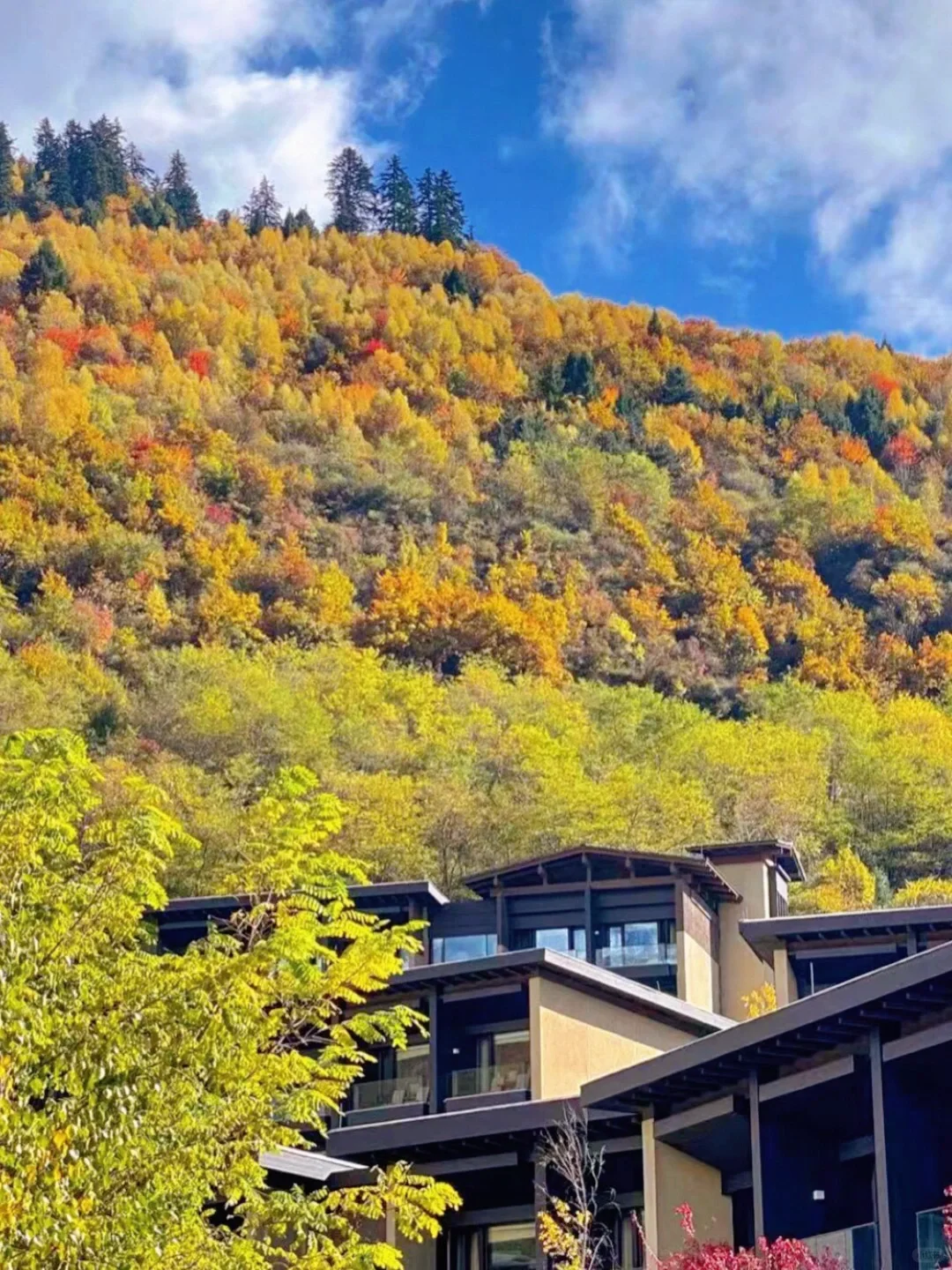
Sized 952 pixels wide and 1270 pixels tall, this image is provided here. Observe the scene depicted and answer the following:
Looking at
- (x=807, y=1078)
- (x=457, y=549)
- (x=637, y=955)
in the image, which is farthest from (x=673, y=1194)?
(x=457, y=549)

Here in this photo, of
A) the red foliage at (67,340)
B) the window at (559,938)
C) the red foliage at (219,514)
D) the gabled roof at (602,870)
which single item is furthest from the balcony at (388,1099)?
the red foliage at (67,340)

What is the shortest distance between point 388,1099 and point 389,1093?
0.38 ft

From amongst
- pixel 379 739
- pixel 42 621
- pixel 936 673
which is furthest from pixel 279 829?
pixel 936 673

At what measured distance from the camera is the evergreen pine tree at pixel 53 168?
17638cm

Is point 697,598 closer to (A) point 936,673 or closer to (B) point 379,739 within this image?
(A) point 936,673

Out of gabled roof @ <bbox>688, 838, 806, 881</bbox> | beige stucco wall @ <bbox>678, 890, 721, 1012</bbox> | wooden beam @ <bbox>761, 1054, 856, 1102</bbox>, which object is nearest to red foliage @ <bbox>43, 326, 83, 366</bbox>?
gabled roof @ <bbox>688, 838, 806, 881</bbox>

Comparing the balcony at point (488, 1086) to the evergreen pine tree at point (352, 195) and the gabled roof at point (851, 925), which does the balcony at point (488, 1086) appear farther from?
the evergreen pine tree at point (352, 195)

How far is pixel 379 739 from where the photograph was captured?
8106cm

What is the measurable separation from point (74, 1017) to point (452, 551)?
363 ft

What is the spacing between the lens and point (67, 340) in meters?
150

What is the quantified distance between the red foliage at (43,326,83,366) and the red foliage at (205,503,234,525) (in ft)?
78.4

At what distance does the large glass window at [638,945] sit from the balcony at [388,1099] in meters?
11.2

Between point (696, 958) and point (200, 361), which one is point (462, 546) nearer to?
point (200, 361)

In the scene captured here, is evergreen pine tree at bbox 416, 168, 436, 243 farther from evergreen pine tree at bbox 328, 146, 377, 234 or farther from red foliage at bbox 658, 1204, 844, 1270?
red foliage at bbox 658, 1204, 844, 1270
